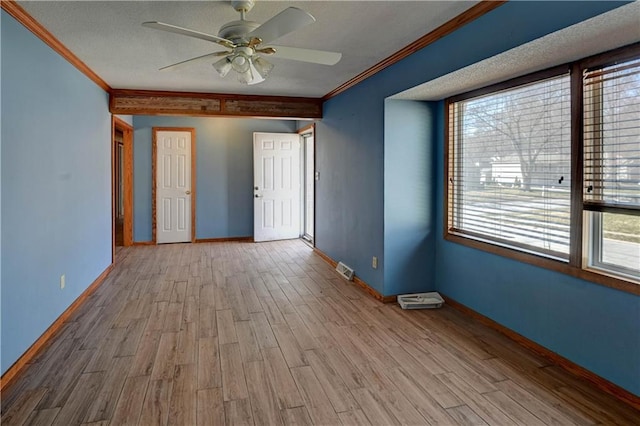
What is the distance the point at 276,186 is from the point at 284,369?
16.0 feet

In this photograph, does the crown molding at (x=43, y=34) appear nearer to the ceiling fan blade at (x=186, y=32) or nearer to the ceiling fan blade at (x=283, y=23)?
the ceiling fan blade at (x=186, y=32)

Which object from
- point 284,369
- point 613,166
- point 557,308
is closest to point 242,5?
point 284,369

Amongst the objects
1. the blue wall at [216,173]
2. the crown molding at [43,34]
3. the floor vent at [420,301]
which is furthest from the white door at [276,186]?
the floor vent at [420,301]

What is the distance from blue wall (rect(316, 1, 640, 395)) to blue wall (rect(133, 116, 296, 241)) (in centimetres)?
229

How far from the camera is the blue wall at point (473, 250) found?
7.24ft

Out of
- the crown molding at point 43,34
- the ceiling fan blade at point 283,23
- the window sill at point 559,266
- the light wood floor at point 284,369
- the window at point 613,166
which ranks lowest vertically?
the light wood floor at point 284,369

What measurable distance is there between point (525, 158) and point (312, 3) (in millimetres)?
1906

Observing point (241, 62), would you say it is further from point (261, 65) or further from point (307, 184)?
point (307, 184)

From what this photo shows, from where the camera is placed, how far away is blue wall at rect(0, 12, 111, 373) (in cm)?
241

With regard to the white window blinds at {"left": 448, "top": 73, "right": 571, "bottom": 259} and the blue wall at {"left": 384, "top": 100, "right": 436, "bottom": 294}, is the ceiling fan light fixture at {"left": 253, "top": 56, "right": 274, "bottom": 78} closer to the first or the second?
the blue wall at {"left": 384, "top": 100, "right": 436, "bottom": 294}

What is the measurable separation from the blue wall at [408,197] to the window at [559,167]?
1.04ft

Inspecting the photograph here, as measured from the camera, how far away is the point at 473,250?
3436mm

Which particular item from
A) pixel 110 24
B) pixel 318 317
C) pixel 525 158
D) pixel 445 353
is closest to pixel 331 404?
pixel 445 353

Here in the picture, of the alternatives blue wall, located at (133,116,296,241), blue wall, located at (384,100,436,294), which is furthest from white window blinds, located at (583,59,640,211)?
blue wall, located at (133,116,296,241)
